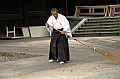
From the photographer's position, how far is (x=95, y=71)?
749 cm

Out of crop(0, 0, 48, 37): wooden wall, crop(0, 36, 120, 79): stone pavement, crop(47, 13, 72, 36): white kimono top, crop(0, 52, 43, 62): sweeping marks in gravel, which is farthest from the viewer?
crop(0, 0, 48, 37): wooden wall

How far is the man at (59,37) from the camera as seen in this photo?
332 inches

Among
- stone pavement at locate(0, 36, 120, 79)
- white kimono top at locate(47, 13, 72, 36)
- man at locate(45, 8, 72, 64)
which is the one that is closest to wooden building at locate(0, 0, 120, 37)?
stone pavement at locate(0, 36, 120, 79)

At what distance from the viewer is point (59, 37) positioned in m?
8.64

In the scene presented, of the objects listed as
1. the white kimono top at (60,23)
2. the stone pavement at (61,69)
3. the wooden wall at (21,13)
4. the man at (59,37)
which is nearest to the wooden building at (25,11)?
the wooden wall at (21,13)

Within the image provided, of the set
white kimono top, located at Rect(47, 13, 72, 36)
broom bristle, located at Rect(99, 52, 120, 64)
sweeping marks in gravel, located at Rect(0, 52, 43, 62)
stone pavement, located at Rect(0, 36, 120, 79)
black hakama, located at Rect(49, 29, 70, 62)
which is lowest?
stone pavement, located at Rect(0, 36, 120, 79)

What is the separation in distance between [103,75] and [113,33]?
1054 cm

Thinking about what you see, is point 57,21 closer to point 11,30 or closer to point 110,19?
point 11,30

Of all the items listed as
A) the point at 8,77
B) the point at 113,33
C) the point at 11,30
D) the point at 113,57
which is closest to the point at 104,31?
the point at 113,33

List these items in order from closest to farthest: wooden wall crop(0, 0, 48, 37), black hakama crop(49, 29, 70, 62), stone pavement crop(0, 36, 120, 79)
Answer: stone pavement crop(0, 36, 120, 79), black hakama crop(49, 29, 70, 62), wooden wall crop(0, 0, 48, 37)

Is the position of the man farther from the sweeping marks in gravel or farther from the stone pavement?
the sweeping marks in gravel

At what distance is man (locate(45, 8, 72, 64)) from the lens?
332 inches

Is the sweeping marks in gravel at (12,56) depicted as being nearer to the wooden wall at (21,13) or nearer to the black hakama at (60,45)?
the black hakama at (60,45)

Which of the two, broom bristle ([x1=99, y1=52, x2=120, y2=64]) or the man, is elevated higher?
the man
